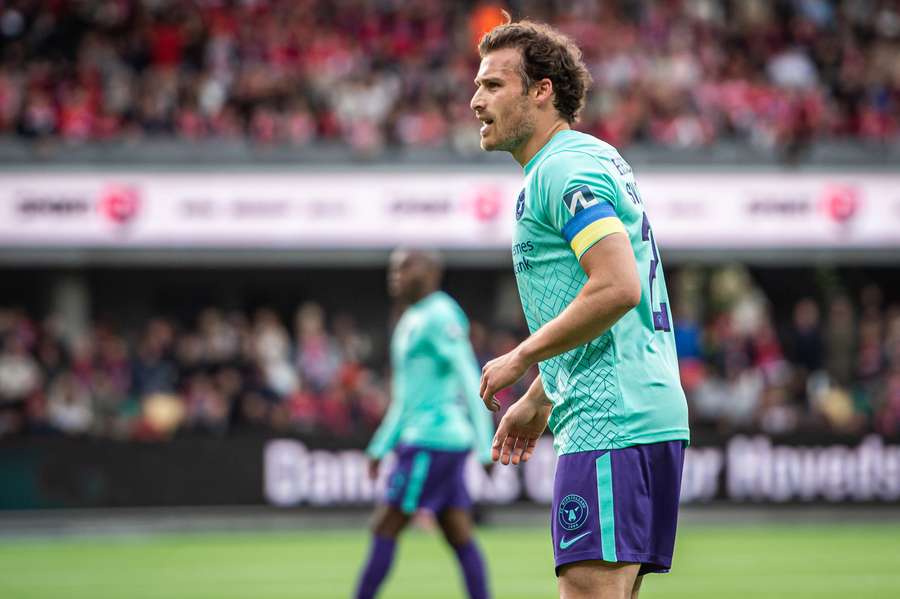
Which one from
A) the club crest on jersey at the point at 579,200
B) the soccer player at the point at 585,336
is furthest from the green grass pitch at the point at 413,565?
the club crest on jersey at the point at 579,200

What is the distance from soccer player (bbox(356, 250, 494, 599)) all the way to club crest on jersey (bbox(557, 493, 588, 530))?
13.0 ft

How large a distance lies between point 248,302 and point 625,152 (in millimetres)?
6712

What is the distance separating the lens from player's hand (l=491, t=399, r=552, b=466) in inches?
158

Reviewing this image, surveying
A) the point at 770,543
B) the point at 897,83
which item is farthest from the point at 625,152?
the point at 770,543

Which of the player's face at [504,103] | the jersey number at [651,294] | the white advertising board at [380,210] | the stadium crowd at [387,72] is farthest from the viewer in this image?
the stadium crowd at [387,72]

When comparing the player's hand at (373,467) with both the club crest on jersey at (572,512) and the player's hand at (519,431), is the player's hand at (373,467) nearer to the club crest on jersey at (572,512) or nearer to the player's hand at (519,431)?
the player's hand at (519,431)

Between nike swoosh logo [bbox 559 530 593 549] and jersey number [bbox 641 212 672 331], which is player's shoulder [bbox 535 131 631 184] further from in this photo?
nike swoosh logo [bbox 559 530 593 549]

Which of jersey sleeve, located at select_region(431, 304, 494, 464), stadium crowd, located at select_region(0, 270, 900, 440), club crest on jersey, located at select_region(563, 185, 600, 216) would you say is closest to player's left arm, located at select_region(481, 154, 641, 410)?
club crest on jersey, located at select_region(563, 185, 600, 216)

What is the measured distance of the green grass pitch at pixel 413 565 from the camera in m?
10.2

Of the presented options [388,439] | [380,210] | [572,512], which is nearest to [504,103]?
[572,512]

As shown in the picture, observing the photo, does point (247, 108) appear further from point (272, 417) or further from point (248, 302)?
point (272, 417)

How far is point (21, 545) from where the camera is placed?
45.9 feet

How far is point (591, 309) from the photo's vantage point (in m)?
3.63

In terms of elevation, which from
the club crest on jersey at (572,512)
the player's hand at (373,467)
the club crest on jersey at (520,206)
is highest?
the club crest on jersey at (520,206)
